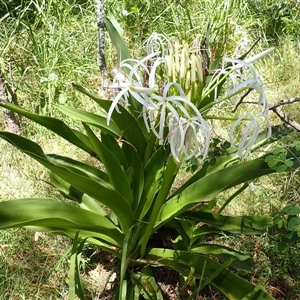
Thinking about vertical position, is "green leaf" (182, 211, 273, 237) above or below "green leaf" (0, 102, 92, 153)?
below

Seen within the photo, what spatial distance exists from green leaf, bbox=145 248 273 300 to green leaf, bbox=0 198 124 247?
165 millimetres

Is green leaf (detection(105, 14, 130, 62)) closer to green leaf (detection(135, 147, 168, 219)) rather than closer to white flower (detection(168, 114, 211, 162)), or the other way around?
green leaf (detection(135, 147, 168, 219))

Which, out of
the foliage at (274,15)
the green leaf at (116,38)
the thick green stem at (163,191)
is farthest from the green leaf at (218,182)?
the foliage at (274,15)

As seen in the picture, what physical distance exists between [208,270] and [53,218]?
544 millimetres

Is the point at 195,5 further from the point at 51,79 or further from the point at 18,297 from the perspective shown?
the point at 18,297

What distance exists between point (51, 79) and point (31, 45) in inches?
12.7

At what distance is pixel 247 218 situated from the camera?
57.4 inches

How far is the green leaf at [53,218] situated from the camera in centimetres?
109

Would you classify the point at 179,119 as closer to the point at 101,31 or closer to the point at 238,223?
the point at 238,223

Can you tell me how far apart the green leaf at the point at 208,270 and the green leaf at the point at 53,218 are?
17cm

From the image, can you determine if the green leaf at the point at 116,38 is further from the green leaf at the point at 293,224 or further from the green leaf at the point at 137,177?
the green leaf at the point at 293,224

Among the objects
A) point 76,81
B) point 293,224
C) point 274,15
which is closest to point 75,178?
point 293,224

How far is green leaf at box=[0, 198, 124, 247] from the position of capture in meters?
1.09

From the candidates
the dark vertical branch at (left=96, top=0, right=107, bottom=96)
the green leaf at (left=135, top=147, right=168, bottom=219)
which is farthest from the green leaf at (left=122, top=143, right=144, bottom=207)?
the dark vertical branch at (left=96, top=0, right=107, bottom=96)
